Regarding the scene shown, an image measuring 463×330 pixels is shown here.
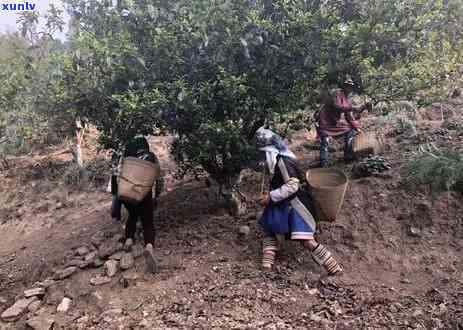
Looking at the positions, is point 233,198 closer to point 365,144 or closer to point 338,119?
point 338,119

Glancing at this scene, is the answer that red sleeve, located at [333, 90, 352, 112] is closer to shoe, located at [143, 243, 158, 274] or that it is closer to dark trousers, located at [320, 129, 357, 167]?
dark trousers, located at [320, 129, 357, 167]

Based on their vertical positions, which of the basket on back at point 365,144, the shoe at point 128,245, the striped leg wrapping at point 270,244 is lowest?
the shoe at point 128,245

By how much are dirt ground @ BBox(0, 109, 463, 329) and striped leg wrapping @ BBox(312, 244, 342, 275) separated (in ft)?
0.34

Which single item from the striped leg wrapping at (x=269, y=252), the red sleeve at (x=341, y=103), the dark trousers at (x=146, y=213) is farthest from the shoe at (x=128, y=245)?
the red sleeve at (x=341, y=103)

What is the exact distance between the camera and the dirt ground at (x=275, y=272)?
374cm

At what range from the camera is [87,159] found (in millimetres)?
9664

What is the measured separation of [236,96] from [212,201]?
209cm

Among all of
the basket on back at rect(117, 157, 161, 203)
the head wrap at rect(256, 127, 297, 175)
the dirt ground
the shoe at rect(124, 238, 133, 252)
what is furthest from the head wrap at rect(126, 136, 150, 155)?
the head wrap at rect(256, 127, 297, 175)

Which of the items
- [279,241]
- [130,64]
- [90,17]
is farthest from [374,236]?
[90,17]

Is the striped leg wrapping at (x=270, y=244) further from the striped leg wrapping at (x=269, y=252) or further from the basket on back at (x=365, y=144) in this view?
the basket on back at (x=365, y=144)

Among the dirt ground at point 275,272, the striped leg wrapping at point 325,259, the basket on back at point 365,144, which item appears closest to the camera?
the dirt ground at point 275,272

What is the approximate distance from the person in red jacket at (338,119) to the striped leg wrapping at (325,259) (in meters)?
2.05

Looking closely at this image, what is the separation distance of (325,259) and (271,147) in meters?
1.18

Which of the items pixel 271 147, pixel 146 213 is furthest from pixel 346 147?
pixel 146 213
